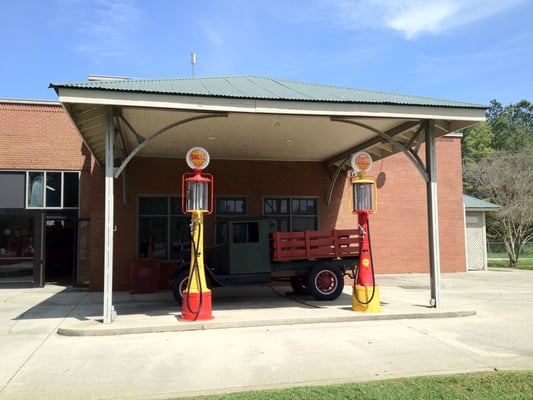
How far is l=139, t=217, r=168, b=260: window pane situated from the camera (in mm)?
14977

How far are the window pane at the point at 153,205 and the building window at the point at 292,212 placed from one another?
338 centimetres

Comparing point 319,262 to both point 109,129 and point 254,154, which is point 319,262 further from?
point 109,129

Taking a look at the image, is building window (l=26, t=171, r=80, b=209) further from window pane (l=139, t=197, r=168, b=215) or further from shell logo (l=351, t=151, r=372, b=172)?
shell logo (l=351, t=151, r=372, b=172)

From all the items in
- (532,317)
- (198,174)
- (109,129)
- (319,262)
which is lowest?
(532,317)

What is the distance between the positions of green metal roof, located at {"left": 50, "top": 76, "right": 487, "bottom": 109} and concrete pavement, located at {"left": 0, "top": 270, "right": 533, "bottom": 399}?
4.40 metres

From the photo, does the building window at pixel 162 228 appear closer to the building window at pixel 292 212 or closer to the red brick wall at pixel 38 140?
the building window at pixel 292 212

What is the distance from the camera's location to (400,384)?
523 cm

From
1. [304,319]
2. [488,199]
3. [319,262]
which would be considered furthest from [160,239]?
[488,199]

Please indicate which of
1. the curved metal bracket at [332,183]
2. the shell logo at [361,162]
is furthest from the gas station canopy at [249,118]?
the curved metal bracket at [332,183]

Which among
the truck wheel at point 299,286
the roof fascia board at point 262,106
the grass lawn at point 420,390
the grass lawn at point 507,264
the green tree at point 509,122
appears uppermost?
the green tree at point 509,122

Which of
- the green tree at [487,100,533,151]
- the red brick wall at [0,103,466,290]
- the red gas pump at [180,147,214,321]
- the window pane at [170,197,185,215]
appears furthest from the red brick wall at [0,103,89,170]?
the green tree at [487,100,533,151]

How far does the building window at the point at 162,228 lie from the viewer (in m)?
15.0

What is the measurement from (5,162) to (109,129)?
8623 mm

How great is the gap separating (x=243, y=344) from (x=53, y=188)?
447 inches
